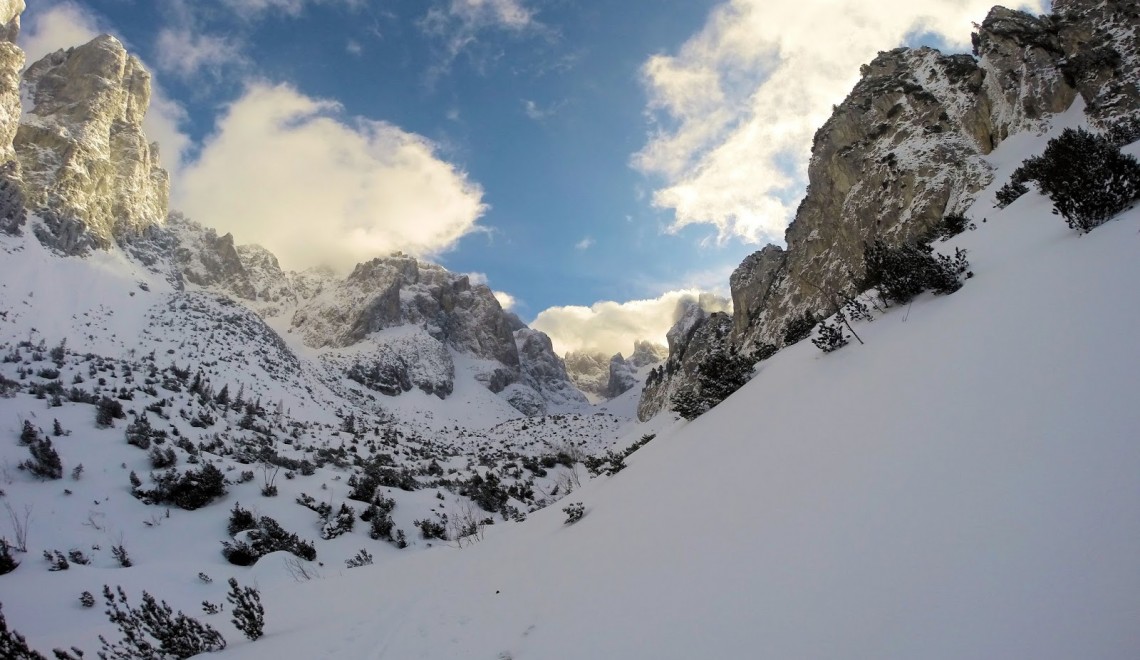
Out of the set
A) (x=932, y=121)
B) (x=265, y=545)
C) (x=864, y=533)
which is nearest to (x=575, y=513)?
(x=864, y=533)

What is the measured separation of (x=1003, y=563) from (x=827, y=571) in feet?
2.61

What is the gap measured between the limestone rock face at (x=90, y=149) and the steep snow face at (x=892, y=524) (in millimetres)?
53190

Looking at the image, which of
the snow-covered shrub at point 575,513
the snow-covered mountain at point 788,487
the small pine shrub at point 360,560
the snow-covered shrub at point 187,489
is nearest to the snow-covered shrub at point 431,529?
the snow-covered mountain at point 788,487

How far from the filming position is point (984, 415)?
303 cm

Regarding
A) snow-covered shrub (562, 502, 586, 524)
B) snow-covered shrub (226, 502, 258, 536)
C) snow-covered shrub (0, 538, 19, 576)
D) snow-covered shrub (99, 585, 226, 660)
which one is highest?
snow-covered shrub (0, 538, 19, 576)

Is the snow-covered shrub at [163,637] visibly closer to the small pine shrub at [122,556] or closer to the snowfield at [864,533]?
the snowfield at [864,533]

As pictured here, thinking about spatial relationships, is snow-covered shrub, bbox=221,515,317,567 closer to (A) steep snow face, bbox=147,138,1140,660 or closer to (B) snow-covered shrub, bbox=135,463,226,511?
(B) snow-covered shrub, bbox=135,463,226,511

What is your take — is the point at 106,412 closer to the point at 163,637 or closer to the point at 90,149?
the point at 163,637

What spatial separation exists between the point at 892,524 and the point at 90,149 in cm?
7009

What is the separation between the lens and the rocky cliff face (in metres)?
17.2

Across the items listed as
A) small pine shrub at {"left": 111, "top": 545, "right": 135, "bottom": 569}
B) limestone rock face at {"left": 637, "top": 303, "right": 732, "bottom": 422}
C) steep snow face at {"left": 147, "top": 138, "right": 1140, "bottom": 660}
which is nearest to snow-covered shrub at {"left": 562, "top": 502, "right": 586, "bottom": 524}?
steep snow face at {"left": 147, "top": 138, "right": 1140, "bottom": 660}

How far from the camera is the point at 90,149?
1909 inches

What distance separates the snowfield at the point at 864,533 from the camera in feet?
6.19

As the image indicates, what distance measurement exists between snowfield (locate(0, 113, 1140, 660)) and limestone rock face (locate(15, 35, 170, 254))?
50.0 metres
